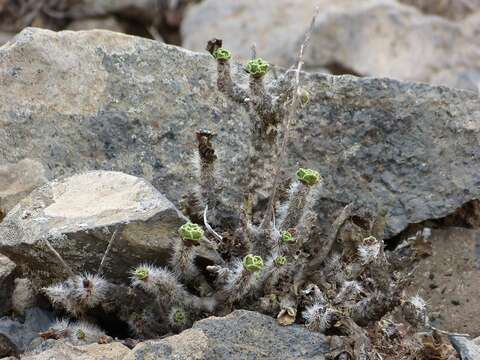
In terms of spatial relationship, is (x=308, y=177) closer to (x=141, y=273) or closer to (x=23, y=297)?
(x=141, y=273)

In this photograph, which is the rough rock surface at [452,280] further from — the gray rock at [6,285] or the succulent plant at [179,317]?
the gray rock at [6,285]

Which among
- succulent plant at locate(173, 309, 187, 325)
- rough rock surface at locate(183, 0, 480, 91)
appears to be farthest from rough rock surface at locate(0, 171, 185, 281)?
rough rock surface at locate(183, 0, 480, 91)

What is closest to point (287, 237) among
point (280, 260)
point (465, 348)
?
point (280, 260)

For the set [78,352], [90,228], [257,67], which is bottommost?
[78,352]

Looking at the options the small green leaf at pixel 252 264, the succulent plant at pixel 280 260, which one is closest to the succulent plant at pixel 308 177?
the succulent plant at pixel 280 260

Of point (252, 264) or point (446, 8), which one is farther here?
point (446, 8)

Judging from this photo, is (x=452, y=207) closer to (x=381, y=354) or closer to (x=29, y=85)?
(x=381, y=354)

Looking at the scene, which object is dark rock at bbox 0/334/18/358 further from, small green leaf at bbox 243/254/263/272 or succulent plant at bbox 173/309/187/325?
small green leaf at bbox 243/254/263/272

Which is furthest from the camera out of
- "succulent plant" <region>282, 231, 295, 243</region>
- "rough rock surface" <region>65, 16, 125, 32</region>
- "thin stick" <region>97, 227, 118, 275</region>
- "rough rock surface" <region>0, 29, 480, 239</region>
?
"rough rock surface" <region>65, 16, 125, 32</region>
